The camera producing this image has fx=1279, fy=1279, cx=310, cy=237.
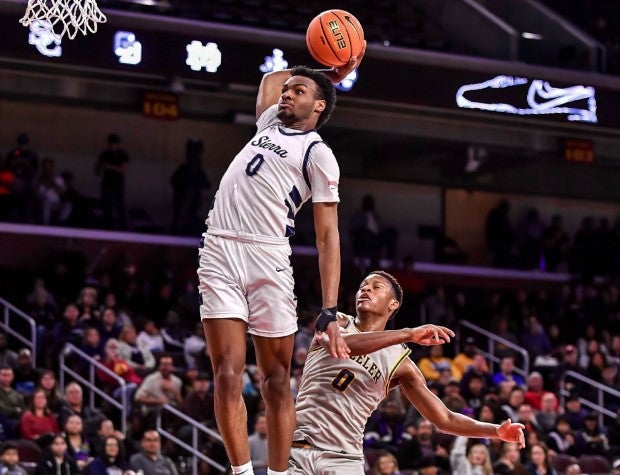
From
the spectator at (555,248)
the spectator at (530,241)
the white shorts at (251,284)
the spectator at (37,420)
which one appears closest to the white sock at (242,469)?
the white shorts at (251,284)

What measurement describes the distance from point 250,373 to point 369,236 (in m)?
6.41

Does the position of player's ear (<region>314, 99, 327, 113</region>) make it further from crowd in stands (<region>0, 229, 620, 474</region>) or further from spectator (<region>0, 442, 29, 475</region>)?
crowd in stands (<region>0, 229, 620, 474</region>)

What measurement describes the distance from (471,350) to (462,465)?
4.89 meters

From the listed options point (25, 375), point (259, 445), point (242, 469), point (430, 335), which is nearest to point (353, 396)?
point (430, 335)

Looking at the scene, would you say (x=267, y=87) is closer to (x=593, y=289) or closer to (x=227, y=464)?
(x=227, y=464)

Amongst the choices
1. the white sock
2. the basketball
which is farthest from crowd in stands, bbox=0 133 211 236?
the white sock

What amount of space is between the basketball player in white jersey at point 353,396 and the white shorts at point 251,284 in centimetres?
102

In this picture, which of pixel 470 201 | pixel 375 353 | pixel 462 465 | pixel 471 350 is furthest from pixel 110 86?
pixel 375 353

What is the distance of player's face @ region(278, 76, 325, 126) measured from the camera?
270 inches

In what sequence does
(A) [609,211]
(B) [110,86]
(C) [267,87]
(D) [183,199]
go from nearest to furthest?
(C) [267,87]
(B) [110,86]
(D) [183,199]
(A) [609,211]

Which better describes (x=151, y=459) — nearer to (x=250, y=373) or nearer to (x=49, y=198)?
(x=250, y=373)

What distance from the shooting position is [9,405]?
45.8 feet

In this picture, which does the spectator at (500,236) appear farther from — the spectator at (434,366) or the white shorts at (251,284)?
the white shorts at (251,284)

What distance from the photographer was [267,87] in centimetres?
725
